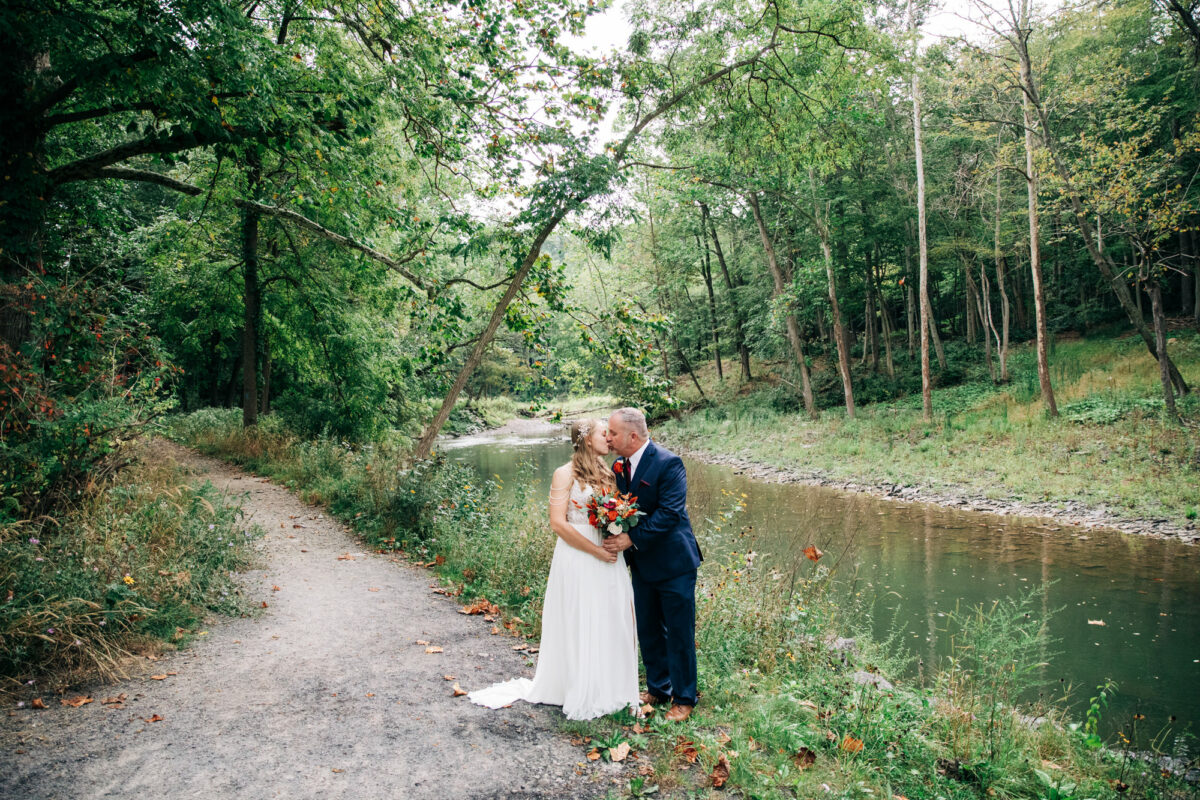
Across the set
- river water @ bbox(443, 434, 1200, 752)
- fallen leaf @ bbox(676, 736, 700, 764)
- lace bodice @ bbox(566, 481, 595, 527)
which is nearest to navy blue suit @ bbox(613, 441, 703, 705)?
lace bodice @ bbox(566, 481, 595, 527)

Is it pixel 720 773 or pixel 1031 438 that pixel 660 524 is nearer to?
pixel 720 773

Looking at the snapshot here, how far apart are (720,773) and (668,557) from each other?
1290 millimetres

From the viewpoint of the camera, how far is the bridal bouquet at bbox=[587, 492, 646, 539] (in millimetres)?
3955

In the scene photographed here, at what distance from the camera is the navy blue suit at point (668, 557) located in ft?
13.3

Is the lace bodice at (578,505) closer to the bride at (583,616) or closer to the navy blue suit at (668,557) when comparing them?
the bride at (583,616)

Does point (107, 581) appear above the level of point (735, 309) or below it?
below

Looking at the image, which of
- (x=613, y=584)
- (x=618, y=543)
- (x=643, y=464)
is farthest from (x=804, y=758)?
(x=643, y=464)

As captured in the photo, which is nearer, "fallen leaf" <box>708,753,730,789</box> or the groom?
"fallen leaf" <box>708,753,730,789</box>

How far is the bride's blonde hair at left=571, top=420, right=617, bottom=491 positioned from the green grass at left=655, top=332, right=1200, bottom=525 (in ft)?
42.7

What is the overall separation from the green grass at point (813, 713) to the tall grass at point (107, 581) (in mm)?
2580

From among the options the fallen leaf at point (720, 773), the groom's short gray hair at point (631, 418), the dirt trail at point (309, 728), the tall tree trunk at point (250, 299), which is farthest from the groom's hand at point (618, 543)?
the tall tree trunk at point (250, 299)

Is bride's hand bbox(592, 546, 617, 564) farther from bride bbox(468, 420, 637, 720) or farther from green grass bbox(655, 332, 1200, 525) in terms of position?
green grass bbox(655, 332, 1200, 525)

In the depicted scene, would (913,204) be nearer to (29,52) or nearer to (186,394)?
(29,52)

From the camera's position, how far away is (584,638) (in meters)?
4.03
